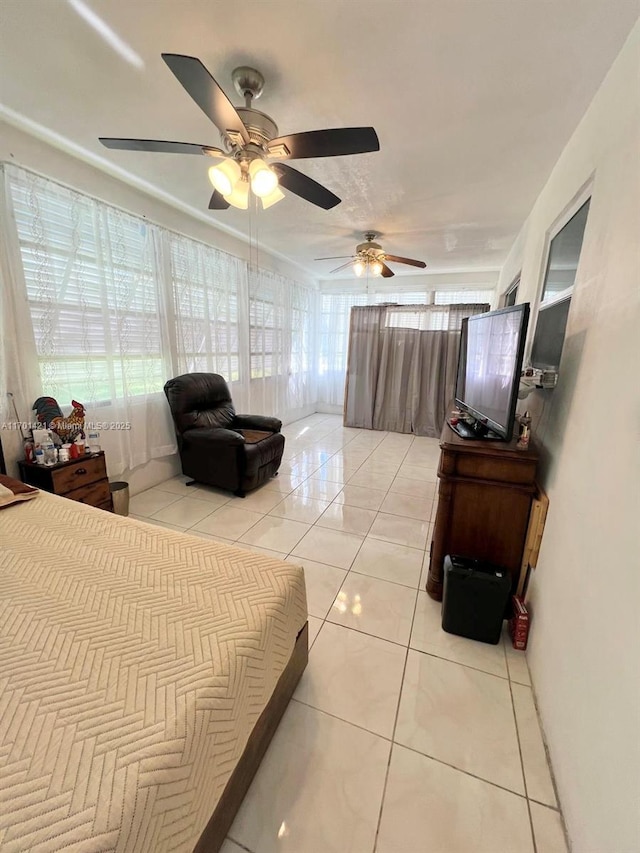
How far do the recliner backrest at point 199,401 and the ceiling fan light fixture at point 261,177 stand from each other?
196cm

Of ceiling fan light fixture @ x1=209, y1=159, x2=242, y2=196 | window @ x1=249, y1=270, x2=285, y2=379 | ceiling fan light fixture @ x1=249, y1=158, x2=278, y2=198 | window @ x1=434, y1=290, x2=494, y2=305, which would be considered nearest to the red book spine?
ceiling fan light fixture @ x1=249, y1=158, x2=278, y2=198

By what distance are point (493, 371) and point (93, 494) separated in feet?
8.87

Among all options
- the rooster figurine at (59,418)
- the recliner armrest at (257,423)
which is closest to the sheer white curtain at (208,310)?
the recliner armrest at (257,423)

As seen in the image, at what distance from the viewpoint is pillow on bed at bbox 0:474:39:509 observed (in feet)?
5.24

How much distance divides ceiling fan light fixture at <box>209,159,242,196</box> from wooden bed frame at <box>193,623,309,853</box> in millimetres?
2008

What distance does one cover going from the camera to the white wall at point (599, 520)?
84cm

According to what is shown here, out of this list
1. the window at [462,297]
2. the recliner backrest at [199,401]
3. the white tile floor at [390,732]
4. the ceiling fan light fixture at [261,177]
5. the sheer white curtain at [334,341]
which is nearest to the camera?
the white tile floor at [390,732]

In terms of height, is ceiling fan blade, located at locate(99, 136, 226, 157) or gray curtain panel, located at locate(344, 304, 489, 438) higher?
ceiling fan blade, located at locate(99, 136, 226, 157)

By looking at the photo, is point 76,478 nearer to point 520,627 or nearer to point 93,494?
point 93,494

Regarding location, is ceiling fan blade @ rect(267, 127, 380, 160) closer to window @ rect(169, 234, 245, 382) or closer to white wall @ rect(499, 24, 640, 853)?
white wall @ rect(499, 24, 640, 853)

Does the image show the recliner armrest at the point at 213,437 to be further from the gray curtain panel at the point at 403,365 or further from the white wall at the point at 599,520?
the gray curtain panel at the point at 403,365

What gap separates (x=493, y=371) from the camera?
1.93m

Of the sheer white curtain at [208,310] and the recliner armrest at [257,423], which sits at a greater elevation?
the sheer white curtain at [208,310]

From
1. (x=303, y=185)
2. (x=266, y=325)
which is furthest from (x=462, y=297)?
(x=303, y=185)
